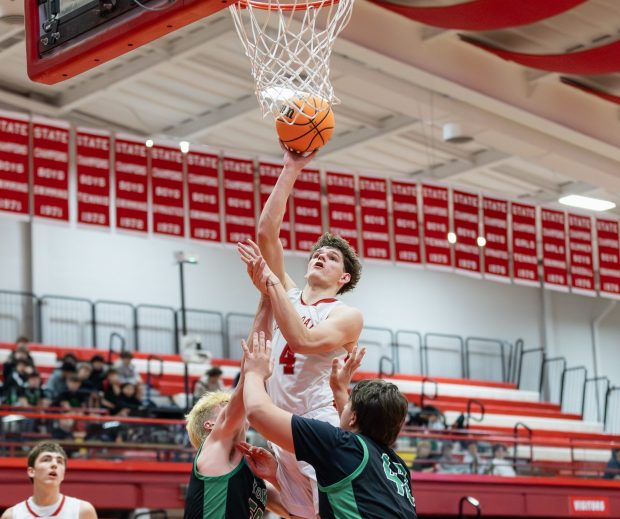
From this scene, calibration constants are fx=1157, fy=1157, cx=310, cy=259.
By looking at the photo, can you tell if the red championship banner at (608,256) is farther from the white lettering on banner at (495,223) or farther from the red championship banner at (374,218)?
the red championship banner at (374,218)

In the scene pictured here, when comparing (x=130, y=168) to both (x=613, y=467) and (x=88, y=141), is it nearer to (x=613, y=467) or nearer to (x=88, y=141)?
(x=88, y=141)

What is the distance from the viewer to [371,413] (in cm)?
399

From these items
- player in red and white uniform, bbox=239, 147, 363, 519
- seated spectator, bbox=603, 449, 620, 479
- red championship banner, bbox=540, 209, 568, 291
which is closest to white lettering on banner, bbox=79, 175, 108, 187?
red championship banner, bbox=540, 209, 568, 291

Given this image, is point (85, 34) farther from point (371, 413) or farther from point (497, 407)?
point (497, 407)

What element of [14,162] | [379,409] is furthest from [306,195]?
[379,409]

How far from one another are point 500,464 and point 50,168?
5.93 m

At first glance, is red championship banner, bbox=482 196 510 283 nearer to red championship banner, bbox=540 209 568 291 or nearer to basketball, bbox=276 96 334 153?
red championship banner, bbox=540 209 568 291

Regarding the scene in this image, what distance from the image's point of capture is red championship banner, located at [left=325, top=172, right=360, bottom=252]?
14.2 meters

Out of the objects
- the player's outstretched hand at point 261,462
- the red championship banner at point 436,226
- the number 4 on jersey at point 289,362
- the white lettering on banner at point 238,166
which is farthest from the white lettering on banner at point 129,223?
the player's outstretched hand at point 261,462

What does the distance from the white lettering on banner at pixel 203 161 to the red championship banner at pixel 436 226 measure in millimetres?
2768

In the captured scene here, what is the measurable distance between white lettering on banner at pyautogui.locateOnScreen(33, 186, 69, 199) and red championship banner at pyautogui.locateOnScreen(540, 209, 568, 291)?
257 inches

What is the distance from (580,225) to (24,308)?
802 cm

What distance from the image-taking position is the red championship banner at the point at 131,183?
43.0 ft

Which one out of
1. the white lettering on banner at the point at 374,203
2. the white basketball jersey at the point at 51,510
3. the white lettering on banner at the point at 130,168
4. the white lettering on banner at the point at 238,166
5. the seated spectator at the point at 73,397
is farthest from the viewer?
the white lettering on banner at the point at 374,203
